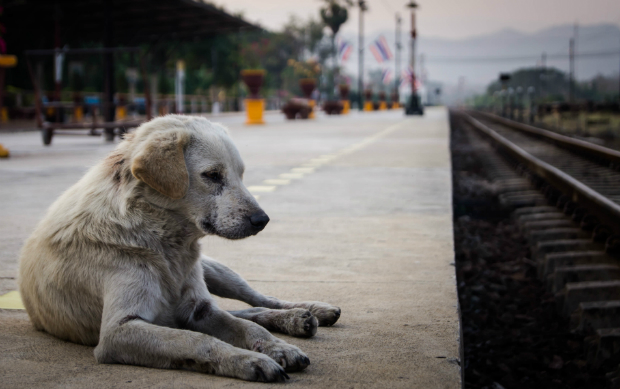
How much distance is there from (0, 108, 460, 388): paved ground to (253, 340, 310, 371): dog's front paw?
52 mm

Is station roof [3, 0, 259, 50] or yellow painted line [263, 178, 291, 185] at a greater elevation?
station roof [3, 0, 259, 50]

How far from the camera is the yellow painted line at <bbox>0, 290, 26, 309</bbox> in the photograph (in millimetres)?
3223

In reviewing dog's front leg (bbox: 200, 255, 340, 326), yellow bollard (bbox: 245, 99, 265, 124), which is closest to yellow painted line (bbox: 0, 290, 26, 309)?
dog's front leg (bbox: 200, 255, 340, 326)

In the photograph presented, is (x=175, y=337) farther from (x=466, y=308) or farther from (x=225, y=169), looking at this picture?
(x=466, y=308)

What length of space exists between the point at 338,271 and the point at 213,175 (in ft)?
4.61

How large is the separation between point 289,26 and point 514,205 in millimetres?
95269

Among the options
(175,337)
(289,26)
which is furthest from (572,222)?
(289,26)

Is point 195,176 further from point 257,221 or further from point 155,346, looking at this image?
point 155,346

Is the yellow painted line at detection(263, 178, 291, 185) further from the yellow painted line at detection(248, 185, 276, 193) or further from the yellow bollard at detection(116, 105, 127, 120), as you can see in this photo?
the yellow bollard at detection(116, 105, 127, 120)

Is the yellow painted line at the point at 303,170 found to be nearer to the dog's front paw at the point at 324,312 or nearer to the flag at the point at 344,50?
the dog's front paw at the point at 324,312

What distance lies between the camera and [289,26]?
99.4m

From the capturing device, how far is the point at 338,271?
12.8 ft

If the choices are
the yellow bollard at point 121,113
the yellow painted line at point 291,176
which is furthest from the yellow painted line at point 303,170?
the yellow bollard at point 121,113

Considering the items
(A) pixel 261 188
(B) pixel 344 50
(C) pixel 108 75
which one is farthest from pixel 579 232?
(B) pixel 344 50
